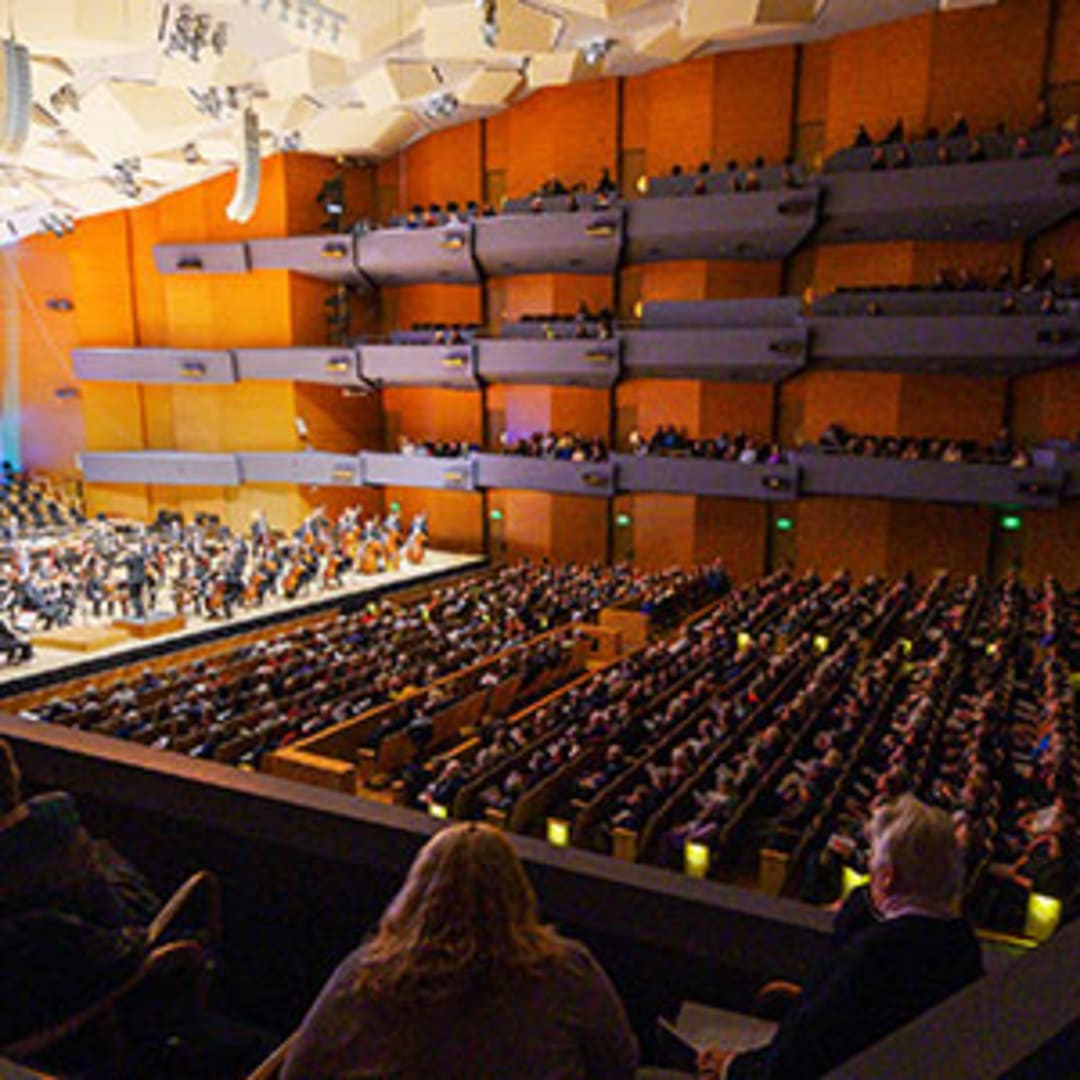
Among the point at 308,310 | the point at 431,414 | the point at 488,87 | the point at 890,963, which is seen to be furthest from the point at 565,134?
the point at 890,963

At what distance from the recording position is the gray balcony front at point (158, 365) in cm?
1628

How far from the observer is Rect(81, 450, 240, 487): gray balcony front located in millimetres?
16438

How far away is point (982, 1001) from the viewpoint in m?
1.02

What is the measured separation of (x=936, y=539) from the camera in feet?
42.5

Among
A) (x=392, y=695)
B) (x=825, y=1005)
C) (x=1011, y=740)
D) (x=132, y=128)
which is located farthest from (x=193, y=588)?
(x=825, y=1005)

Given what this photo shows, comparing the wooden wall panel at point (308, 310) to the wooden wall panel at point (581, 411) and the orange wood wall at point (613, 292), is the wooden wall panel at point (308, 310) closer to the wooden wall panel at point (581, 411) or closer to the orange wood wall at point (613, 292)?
the orange wood wall at point (613, 292)

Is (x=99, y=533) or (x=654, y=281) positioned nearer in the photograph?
(x=99, y=533)

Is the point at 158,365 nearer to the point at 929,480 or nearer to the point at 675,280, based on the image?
the point at 675,280

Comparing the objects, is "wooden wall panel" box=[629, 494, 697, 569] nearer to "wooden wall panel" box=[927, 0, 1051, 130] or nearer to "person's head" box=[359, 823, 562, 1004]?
"wooden wall panel" box=[927, 0, 1051, 130]

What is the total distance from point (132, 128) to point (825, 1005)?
13.9m

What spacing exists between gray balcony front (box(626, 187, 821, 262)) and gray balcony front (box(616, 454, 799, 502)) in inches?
132

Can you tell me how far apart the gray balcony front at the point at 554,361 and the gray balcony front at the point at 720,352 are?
36 centimetres

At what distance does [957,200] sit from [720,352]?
11.6 feet

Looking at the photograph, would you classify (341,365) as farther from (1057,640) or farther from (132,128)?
(1057,640)
